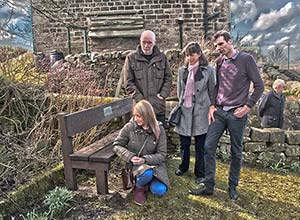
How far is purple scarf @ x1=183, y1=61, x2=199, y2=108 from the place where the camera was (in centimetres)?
405

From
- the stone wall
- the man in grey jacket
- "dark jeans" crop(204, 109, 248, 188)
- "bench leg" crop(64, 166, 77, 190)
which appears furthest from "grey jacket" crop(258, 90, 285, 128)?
"bench leg" crop(64, 166, 77, 190)

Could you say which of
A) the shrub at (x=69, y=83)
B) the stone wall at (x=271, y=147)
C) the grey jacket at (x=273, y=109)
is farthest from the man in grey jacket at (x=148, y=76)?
the grey jacket at (x=273, y=109)

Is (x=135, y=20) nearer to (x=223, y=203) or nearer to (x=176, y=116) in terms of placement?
(x=176, y=116)

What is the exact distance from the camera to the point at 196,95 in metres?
4.07

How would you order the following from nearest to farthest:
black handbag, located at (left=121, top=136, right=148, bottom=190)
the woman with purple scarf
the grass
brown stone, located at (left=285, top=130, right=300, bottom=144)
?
the grass → black handbag, located at (left=121, top=136, right=148, bottom=190) → the woman with purple scarf → brown stone, located at (left=285, top=130, right=300, bottom=144)

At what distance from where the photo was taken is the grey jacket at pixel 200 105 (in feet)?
13.2

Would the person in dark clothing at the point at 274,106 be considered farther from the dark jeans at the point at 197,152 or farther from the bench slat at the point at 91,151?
the bench slat at the point at 91,151

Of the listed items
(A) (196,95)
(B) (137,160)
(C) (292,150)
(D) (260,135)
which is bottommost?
(C) (292,150)

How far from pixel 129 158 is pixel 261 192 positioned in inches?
69.3

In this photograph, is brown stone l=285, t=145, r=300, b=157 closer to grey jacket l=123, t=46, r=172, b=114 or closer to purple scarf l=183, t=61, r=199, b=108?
purple scarf l=183, t=61, r=199, b=108

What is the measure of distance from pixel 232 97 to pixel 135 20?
10121 millimetres

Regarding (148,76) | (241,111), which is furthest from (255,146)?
(148,76)

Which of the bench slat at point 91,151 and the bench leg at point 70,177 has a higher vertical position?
the bench slat at point 91,151

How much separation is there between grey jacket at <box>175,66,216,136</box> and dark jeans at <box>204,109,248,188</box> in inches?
11.8
